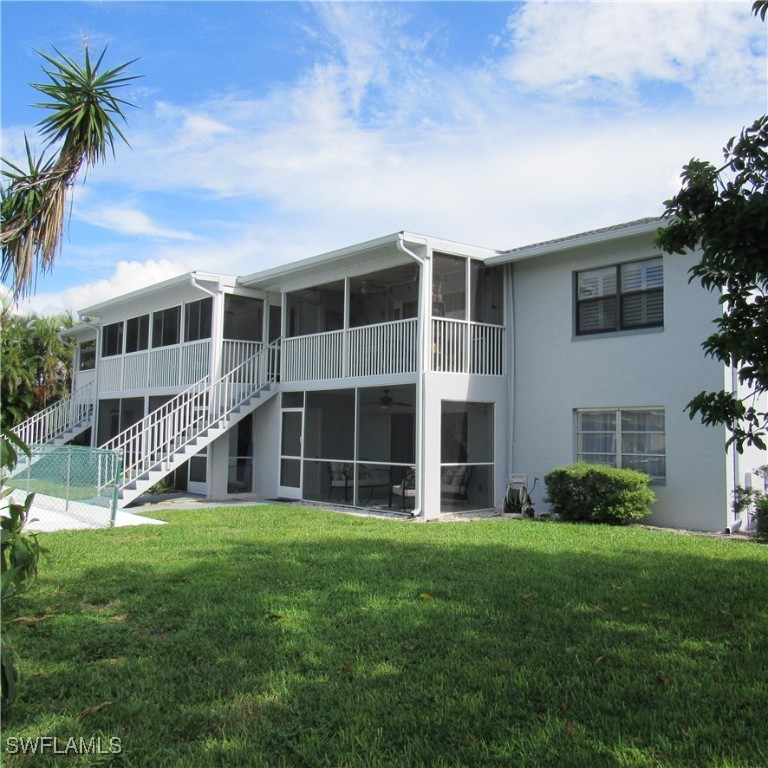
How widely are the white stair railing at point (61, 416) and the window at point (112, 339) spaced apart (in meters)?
1.34

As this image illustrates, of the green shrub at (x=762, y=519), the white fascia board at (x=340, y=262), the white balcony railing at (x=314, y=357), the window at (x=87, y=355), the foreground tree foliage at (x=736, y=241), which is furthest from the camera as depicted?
the window at (x=87, y=355)

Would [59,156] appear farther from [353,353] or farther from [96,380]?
[96,380]

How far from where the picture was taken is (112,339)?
78.3ft

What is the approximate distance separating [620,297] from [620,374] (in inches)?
57.1

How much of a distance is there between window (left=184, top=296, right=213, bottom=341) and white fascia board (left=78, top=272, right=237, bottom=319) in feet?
2.73

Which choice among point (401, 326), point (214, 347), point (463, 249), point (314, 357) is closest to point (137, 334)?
point (214, 347)

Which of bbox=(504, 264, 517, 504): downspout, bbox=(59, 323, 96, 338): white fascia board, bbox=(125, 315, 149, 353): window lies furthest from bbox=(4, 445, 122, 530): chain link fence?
bbox=(59, 323, 96, 338): white fascia board

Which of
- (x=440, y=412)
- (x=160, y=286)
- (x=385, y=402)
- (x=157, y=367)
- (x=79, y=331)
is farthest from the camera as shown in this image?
(x=79, y=331)

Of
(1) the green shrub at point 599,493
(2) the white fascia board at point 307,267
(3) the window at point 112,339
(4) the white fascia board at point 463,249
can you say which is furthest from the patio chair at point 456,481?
(3) the window at point 112,339

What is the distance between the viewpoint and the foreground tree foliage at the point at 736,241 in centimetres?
507

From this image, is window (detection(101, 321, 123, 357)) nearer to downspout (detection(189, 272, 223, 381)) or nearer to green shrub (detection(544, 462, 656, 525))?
downspout (detection(189, 272, 223, 381))

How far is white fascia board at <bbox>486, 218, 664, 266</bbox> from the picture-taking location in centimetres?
1252

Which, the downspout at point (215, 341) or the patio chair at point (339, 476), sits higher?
the downspout at point (215, 341)

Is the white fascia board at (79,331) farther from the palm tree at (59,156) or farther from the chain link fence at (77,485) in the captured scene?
the palm tree at (59,156)
